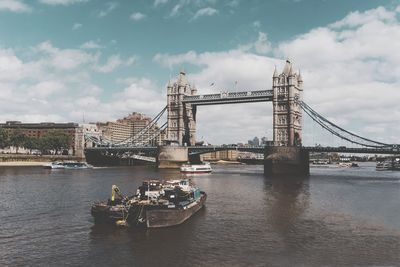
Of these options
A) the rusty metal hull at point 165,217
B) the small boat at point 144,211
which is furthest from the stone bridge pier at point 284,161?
the rusty metal hull at point 165,217

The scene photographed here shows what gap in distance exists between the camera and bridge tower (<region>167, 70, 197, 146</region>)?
127000 millimetres

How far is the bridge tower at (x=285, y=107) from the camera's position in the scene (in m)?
105

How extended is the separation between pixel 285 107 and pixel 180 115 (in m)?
34.1

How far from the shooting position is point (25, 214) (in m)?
32.0

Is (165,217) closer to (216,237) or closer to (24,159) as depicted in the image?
(216,237)

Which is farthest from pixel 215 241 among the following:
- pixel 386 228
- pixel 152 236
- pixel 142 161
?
pixel 142 161

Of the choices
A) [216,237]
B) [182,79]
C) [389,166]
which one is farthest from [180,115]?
[216,237]

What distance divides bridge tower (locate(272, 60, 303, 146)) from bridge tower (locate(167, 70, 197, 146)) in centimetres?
3062

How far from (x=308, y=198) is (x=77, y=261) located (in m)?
31.5

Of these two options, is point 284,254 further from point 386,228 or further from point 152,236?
point 386,228

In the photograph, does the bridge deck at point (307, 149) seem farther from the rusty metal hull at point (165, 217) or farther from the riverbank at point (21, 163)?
the rusty metal hull at point (165, 217)

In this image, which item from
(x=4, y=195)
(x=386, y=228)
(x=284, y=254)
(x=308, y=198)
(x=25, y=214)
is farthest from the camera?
(x=308, y=198)

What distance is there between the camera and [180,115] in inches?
4988

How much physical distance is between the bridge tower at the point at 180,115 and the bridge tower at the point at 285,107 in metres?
30.6
